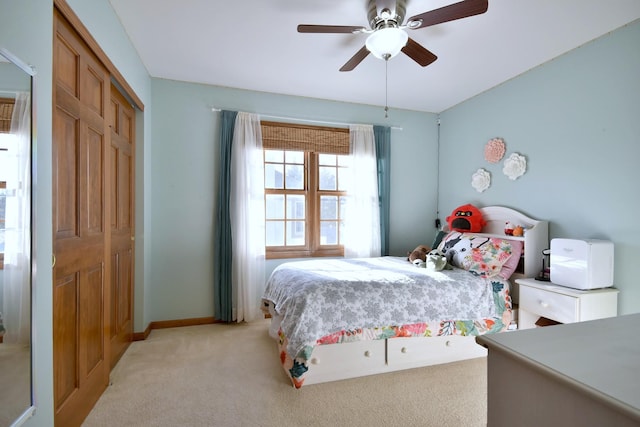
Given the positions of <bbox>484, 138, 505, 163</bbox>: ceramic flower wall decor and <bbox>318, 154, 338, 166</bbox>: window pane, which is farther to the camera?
<bbox>318, 154, 338, 166</bbox>: window pane

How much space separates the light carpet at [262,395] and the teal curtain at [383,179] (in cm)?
177

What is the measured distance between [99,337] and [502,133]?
410cm

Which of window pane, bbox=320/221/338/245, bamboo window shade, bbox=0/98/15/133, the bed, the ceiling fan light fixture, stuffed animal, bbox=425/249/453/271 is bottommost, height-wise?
the bed

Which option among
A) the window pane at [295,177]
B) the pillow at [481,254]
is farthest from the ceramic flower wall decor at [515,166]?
the window pane at [295,177]

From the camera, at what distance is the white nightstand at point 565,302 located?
214cm

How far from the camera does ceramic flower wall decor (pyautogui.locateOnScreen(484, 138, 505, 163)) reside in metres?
3.24

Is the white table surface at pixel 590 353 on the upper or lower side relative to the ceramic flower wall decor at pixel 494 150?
lower

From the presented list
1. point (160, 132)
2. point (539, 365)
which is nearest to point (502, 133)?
point (539, 365)

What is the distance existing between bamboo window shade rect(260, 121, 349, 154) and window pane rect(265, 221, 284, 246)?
93 centimetres

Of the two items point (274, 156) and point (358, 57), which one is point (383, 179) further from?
point (358, 57)

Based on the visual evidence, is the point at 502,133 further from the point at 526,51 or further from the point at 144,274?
the point at 144,274

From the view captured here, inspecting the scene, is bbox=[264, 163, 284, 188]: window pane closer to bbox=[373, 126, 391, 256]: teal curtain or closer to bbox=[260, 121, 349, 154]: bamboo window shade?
bbox=[260, 121, 349, 154]: bamboo window shade

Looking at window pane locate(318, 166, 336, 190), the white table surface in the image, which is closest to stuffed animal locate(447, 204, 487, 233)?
window pane locate(318, 166, 336, 190)

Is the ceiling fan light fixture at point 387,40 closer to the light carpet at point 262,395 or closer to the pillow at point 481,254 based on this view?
the pillow at point 481,254
